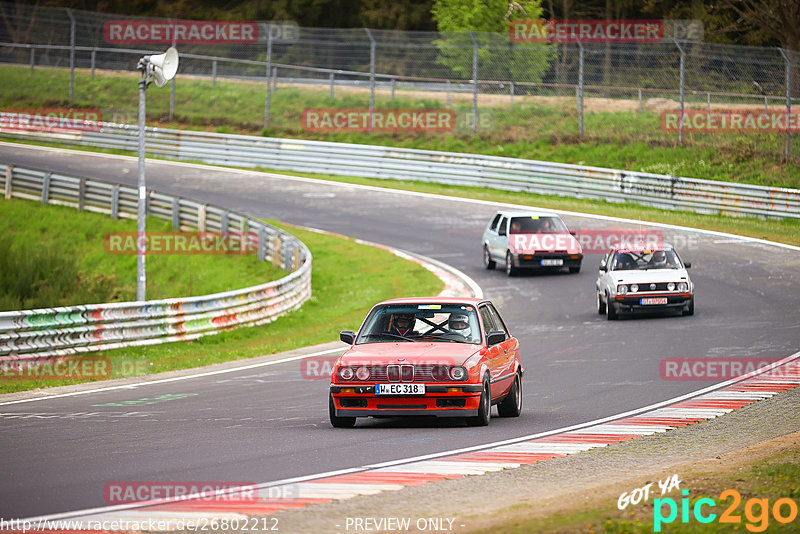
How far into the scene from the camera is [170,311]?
20484 millimetres

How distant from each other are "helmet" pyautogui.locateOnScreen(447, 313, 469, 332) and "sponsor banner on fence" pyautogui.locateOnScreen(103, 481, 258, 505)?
13.9 ft

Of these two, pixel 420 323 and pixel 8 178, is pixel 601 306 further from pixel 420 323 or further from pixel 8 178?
pixel 8 178

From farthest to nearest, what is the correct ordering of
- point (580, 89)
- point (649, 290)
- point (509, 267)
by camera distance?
point (580, 89) → point (509, 267) → point (649, 290)

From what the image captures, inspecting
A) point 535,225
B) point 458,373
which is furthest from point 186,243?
point 458,373

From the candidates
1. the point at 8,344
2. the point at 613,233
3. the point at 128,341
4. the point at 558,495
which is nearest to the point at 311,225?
the point at 613,233

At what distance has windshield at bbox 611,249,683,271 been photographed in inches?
862

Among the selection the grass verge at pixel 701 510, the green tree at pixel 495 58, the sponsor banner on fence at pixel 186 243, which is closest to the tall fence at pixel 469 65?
the green tree at pixel 495 58

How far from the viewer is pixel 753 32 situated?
5412cm

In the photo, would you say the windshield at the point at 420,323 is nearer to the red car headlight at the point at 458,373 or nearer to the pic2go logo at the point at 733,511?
the red car headlight at the point at 458,373

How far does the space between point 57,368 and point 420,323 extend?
7655mm

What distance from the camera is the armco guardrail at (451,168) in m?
34.5

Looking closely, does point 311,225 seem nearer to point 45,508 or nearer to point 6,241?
point 6,241

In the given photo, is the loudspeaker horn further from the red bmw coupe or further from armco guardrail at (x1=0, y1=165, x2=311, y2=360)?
the red bmw coupe

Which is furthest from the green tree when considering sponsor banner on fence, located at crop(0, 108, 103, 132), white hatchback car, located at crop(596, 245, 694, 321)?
white hatchback car, located at crop(596, 245, 694, 321)
